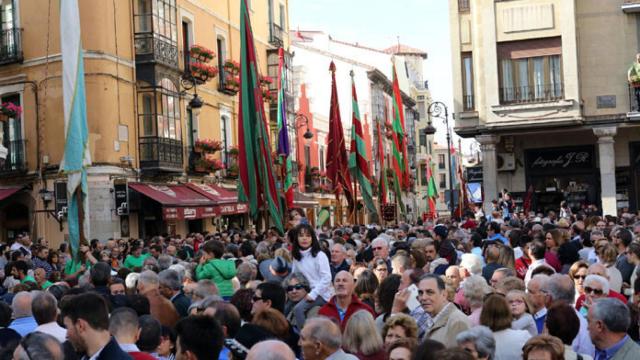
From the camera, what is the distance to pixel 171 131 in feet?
101

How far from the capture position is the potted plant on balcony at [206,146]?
3228cm

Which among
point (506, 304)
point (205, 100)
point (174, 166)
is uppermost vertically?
point (205, 100)

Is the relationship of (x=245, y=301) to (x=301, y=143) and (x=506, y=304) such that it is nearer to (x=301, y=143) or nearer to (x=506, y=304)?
(x=506, y=304)

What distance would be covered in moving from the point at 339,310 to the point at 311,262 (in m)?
1.73

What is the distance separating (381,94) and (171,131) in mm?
40935

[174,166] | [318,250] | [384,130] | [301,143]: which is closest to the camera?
[318,250]

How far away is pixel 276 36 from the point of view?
41812mm

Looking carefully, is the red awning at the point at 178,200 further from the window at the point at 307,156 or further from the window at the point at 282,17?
the window at the point at 307,156

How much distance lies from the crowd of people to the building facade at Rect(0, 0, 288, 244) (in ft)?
52.0

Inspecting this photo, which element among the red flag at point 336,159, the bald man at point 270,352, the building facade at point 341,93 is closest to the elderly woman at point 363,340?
the bald man at point 270,352

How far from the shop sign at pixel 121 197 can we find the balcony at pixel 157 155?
147 cm

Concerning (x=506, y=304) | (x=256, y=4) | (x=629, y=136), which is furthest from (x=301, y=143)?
(x=506, y=304)

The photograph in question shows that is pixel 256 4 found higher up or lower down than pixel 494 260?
higher up

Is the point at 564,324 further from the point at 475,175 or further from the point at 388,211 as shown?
the point at 475,175
